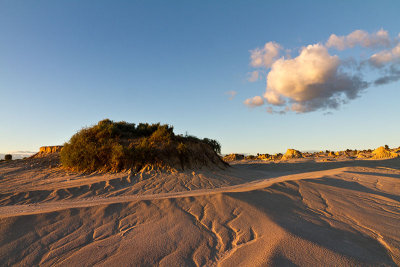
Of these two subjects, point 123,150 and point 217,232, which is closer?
point 217,232

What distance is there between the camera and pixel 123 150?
11.3 metres

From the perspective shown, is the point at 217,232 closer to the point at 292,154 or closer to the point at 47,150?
the point at 47,150

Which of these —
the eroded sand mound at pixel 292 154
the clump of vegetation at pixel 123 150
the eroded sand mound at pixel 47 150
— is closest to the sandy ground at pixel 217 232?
the clump of vegetation at pixel 123 150

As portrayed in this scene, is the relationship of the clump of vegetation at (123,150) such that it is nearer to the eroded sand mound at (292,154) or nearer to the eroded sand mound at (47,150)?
the eroded sand mound at (47,150)

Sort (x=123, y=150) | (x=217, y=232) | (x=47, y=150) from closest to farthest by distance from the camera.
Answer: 1. (x=217, y=232)
2. (x=123, y=150)
3. (x=47, y=150)

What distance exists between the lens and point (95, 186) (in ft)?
27.9

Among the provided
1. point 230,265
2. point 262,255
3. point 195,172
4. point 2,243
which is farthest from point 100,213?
point 195,172

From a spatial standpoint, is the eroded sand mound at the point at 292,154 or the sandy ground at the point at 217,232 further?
the eroded sand mound at the point at 292,154

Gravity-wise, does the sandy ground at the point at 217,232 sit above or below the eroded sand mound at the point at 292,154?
below

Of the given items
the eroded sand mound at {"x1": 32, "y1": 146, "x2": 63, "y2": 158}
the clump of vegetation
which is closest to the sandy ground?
the clump of vegetation

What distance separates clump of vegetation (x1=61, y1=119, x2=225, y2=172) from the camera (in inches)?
442

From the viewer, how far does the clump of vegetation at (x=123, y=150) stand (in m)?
11.2

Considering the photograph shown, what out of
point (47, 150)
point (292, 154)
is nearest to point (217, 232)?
point (47, 150)

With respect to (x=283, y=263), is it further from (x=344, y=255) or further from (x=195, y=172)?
(x=195, y=172)
